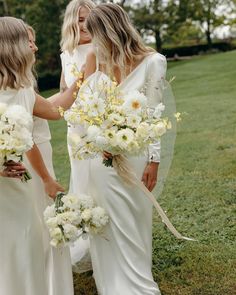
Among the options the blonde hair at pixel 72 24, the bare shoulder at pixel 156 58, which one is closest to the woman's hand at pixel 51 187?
the bare shoulder at pixel 156 58

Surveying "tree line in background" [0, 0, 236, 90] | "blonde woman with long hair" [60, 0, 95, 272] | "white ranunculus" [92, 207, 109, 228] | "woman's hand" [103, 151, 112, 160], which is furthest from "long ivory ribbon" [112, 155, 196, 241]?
"tree line in background" [0, 0, 236, 90]

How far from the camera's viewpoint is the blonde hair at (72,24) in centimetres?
533

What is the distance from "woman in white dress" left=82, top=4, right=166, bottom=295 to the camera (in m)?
4.36

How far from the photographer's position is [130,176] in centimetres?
433

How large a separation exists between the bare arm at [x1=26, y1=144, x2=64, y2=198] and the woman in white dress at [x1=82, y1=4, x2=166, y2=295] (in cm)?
30

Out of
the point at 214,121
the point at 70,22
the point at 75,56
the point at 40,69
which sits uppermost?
the point at 70,22

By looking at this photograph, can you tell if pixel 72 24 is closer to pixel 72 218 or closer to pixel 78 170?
pixel 78 170

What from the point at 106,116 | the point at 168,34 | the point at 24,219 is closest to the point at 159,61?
the point at 106,116

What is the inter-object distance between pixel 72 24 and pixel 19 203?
1945 mm

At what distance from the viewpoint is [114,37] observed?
4309 millimetres

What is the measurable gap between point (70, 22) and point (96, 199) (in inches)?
71.0

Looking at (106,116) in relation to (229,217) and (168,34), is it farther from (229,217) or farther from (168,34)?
(168,34)

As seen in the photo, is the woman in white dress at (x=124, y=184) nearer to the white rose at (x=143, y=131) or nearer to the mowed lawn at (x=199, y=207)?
the white rose at (x=143, y=131)

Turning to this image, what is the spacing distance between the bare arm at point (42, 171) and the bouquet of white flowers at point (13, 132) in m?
0.57
